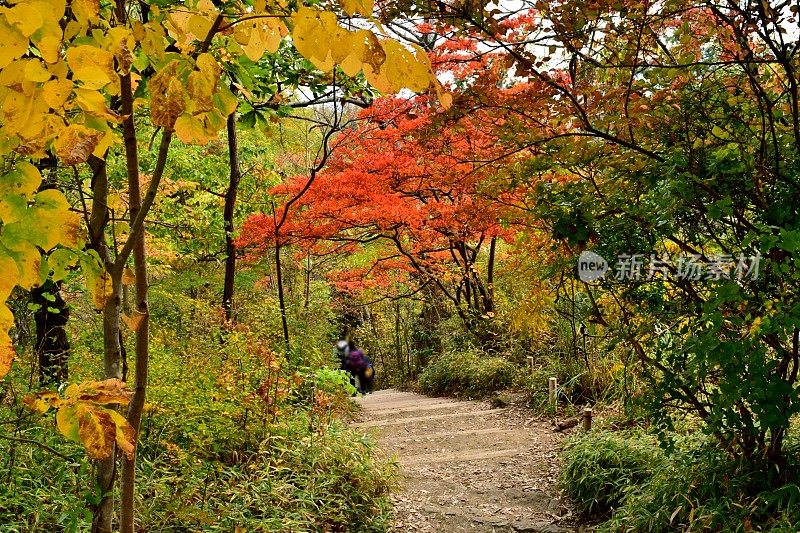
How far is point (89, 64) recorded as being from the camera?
937 millimetres

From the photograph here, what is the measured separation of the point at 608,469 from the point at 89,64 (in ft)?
15.8

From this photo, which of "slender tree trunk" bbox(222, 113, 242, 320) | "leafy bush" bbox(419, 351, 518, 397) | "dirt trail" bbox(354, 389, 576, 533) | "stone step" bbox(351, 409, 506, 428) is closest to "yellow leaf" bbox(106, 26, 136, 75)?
"dirt trail" bbox(354, 389, 576, 533)

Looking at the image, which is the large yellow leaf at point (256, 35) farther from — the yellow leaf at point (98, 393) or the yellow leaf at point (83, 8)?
the yellow leaf at point (98, 393)

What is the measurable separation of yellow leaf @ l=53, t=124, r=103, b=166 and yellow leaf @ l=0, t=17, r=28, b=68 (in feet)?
0.67

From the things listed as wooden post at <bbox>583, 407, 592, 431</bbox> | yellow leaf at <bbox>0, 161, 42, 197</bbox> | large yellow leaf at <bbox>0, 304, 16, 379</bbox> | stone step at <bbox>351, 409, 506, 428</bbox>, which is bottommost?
stone step at <bbox>351, 409, 506, 428</bbox>

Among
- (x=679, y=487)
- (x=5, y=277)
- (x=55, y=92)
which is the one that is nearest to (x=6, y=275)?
(x=5, y=277)

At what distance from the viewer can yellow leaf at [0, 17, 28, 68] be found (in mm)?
792

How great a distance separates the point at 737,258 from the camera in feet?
10.9

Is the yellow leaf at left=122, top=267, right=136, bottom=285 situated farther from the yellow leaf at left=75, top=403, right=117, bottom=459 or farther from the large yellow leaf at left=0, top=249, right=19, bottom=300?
the large yellow leaf at left=0, top=249, right=19, bottom=300

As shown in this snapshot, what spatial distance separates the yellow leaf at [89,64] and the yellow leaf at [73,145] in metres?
0.09

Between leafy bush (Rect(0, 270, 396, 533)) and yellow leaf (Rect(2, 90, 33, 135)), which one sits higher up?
yellow leaf (Rect(2, 90, 33, 135))

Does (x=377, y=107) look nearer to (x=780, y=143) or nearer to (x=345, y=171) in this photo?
(x=345, y=171)

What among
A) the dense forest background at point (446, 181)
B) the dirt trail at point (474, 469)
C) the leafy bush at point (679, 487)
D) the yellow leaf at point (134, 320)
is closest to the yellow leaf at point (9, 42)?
the dense forest background at point (446, 181)

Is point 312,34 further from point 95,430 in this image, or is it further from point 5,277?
point 95,430
